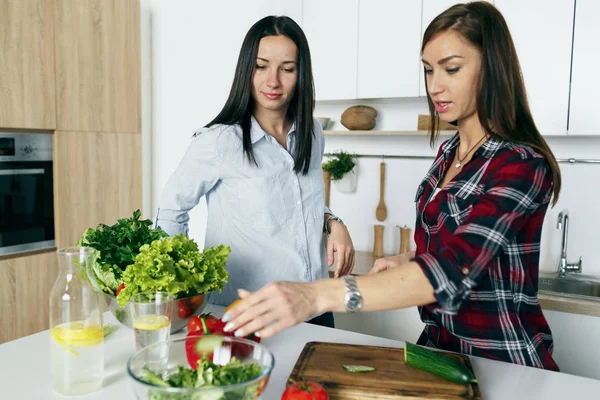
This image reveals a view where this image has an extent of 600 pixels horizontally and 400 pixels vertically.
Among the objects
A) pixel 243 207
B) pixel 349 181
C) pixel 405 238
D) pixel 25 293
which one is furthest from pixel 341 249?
pixel 25 293

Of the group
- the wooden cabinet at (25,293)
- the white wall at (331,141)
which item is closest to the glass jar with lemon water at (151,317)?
the white wall at (331,141)

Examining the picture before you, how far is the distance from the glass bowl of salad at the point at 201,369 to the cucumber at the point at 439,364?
0.33 m

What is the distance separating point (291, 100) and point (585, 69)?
129 centimetres

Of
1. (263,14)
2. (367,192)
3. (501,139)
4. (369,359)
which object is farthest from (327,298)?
(263,14)

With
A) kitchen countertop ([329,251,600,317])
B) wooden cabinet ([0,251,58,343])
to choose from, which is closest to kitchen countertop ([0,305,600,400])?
kitchen countertop ([329,251,600,317])

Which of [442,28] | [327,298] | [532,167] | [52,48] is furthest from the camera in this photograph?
[52,48]

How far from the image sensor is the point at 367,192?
3074 millimetres

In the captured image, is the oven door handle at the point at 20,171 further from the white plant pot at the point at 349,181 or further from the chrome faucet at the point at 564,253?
the chrome faucet at the point at 564,253

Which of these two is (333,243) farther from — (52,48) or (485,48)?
(52,48)

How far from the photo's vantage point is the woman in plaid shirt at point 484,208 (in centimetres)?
98

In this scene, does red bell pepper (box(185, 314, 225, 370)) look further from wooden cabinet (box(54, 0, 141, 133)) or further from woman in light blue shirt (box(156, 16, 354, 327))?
wooden cabinet (box(54, 0, 141, 133))

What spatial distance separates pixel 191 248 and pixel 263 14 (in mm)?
2268

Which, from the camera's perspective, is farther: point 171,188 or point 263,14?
point 263,14

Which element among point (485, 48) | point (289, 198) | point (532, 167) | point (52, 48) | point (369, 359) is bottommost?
point (369, 359)
